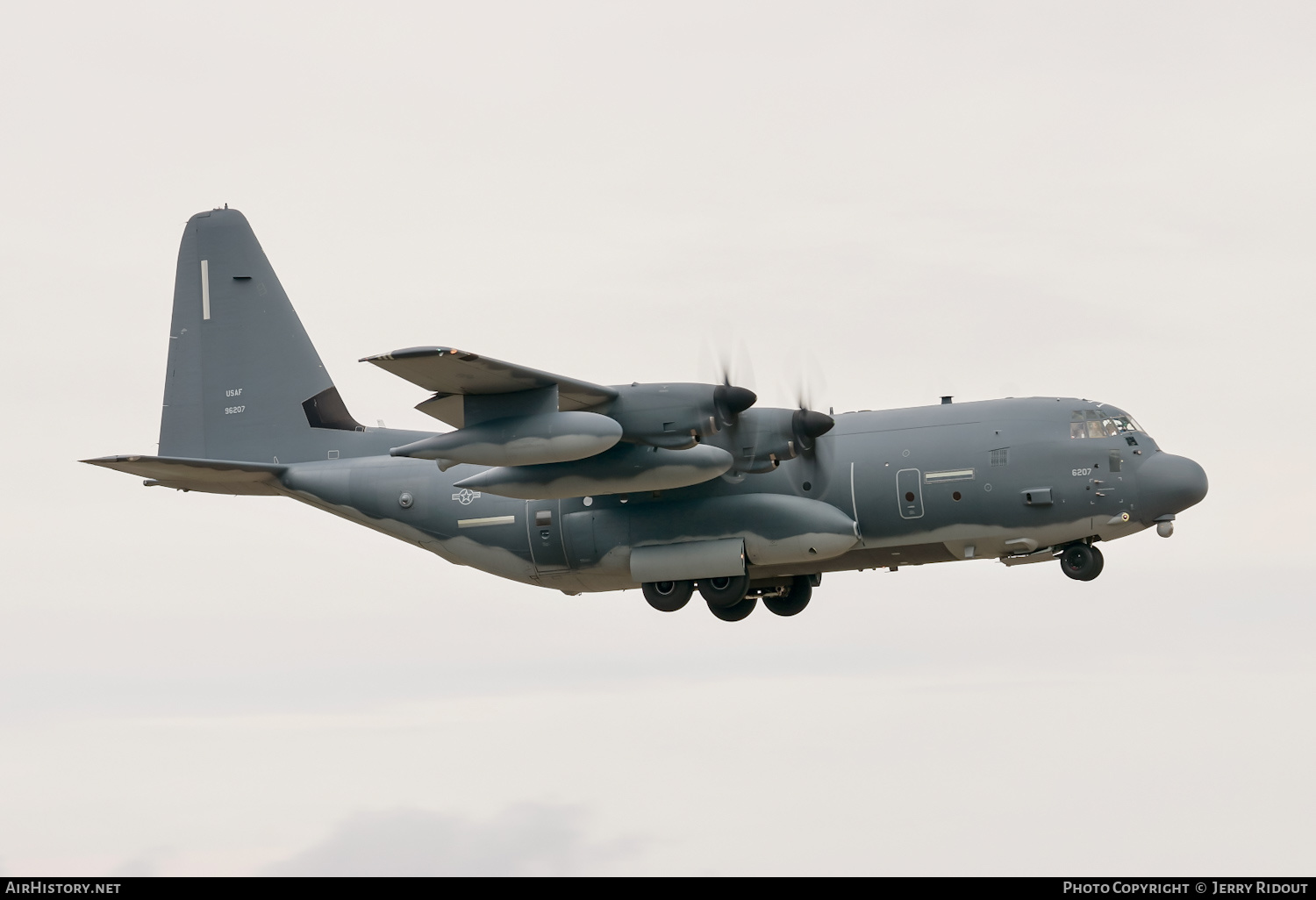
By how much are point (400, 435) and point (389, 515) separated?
1652 millimetres

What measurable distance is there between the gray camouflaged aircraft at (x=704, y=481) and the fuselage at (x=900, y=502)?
0.03m

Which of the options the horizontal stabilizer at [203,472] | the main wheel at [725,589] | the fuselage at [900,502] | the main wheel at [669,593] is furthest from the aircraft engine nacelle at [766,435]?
→ the horizontal stabilizer at [203,472]

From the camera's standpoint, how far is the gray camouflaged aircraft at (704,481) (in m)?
20.5

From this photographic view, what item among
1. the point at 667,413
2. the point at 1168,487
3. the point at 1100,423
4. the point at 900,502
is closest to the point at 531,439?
Result: the point at 667,413

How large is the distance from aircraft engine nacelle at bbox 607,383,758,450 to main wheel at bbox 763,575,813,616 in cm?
495

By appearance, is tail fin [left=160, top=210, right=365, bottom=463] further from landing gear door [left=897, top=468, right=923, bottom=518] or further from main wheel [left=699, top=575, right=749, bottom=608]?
landing gear door [left=897, top=468, right=923, bottom=518]

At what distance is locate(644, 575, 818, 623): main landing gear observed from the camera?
23375 mm

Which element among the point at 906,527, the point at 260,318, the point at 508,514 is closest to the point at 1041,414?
the point at 906,527

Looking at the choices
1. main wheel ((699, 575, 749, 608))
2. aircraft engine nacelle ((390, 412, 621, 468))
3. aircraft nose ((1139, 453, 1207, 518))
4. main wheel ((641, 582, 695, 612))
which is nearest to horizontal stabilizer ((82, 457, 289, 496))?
aircraft engine nacelle ((390, 412, 621, 468))

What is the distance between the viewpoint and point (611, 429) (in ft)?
65.7

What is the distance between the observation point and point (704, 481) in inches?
852

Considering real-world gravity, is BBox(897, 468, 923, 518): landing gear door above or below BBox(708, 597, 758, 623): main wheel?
above

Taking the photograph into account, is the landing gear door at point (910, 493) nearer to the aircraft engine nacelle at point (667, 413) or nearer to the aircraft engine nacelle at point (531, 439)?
the aircraft engine nacelle at point (667, 413)

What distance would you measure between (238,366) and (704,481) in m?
10.3
